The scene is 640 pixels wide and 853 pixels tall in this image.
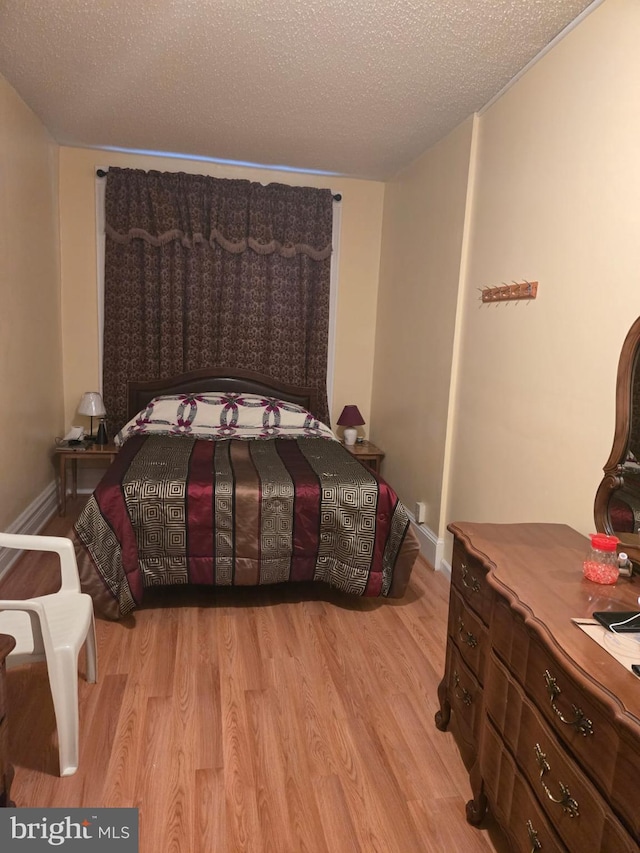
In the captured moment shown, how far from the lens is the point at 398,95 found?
2.80 m

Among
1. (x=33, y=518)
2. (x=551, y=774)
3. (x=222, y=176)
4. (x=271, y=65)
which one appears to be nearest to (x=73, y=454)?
(x=33, y=518)

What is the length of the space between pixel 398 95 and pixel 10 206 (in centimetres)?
217

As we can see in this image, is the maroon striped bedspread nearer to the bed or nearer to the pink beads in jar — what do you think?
the bed

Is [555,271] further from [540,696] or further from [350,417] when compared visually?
[350,417]

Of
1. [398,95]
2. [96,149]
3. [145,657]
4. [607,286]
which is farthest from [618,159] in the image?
[96,149]

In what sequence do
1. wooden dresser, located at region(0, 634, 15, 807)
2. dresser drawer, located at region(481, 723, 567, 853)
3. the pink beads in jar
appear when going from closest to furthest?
dresser drawer, located at region(481, 723, 567, 853)
wooden dresser, located at region(0, 634, 15, 807)
the pink beads in jar

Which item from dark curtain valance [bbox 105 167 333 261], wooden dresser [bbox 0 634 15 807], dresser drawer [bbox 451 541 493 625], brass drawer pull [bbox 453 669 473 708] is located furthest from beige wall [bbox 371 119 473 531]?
wooden dresser [bbox 0 634 15 807]

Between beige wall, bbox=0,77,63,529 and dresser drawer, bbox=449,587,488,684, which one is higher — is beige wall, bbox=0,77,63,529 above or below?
above

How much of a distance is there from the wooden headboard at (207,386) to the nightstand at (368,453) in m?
0.63

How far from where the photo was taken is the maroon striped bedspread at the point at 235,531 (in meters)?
2.53

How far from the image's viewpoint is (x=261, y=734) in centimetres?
192

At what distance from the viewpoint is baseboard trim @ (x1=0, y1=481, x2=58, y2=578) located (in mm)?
2994

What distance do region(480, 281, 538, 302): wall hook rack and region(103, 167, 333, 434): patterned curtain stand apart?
182cm

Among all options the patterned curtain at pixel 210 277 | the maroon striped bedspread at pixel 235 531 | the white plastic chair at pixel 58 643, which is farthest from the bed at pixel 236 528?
the patterned curtain at pixel 210 277
